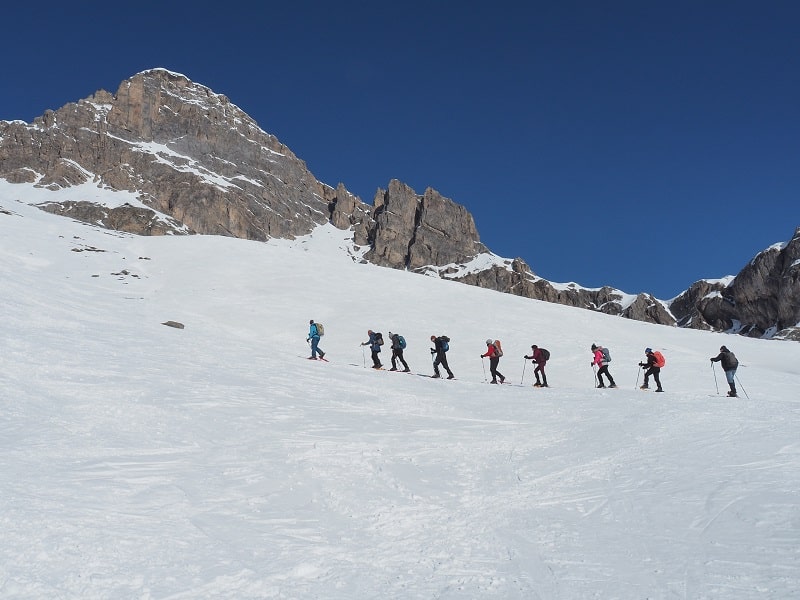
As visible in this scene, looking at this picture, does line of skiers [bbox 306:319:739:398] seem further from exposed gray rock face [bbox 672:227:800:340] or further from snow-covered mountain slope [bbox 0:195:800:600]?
exposed gray rock face [bbox 672:227:800:340]

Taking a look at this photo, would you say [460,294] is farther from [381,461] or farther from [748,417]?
[381,461]

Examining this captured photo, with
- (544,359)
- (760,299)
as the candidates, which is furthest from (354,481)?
(760,299)

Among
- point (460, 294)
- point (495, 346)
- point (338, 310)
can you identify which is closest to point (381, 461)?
point (495, 346)

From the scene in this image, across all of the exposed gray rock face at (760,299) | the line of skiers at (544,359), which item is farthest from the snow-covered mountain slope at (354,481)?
the exposed gray rock face at (760,299)

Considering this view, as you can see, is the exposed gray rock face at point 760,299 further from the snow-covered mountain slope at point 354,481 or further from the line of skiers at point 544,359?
the snow-covered mountain slope at point 354,481

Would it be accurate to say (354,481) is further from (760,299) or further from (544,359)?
(760,299)

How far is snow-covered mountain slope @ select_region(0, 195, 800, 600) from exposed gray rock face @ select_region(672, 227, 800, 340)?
161 m

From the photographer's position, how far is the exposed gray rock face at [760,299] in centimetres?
16312

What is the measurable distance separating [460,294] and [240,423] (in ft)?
97.9

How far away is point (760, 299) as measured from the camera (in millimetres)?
175625

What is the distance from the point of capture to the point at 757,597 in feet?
15.5

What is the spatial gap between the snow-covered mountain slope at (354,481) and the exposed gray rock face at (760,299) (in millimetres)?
160641

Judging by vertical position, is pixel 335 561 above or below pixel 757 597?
below

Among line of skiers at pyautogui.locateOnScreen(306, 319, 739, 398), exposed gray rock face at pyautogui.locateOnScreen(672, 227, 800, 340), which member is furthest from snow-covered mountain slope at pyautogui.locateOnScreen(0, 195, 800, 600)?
exposed gray rock face at pyautogui.locateOnScreen(672, 227, 800, 340)
